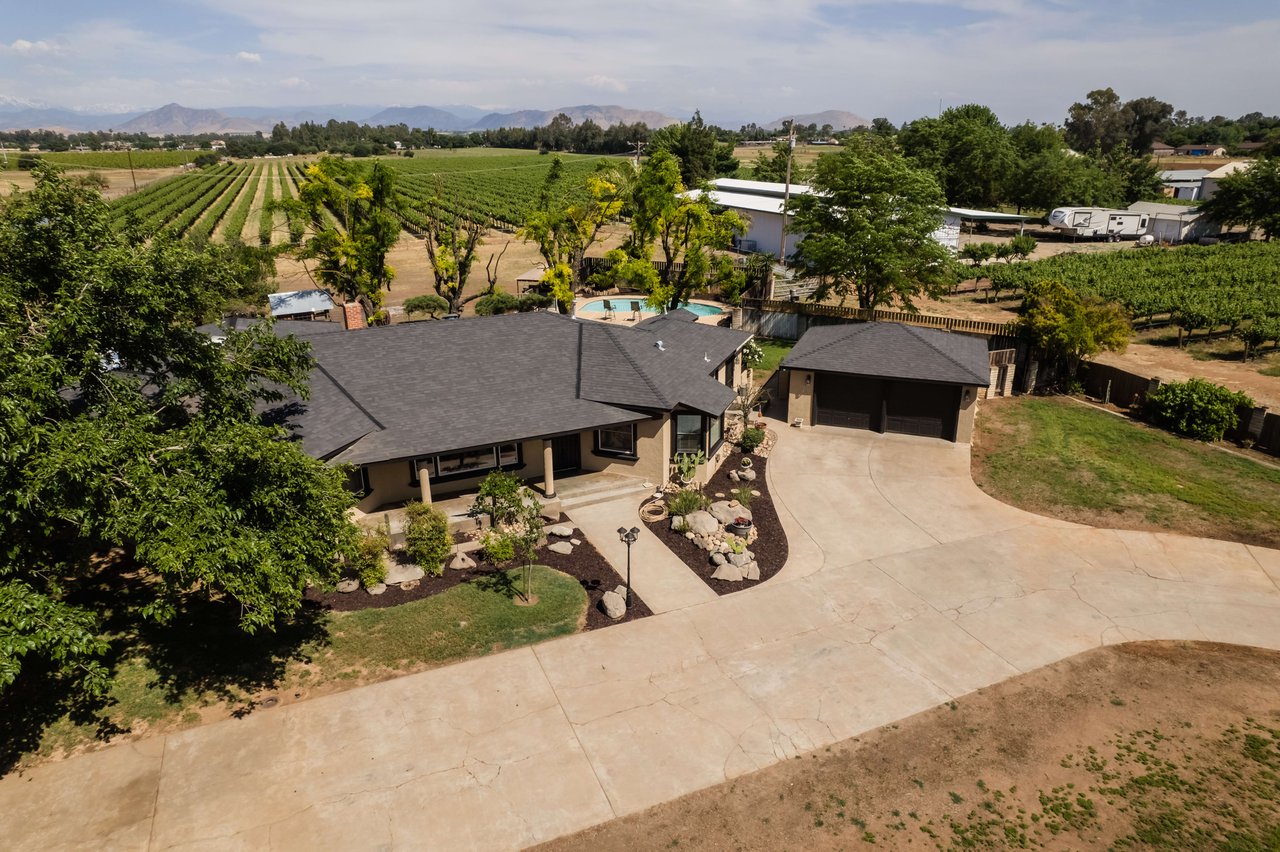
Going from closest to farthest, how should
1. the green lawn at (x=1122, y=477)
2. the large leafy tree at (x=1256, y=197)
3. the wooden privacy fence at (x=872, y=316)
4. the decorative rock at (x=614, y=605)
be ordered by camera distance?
the decorative rock at (x=614, y=605)
the green lawn at (x=1122, y=477)
the wooden privacy fence at (x=872, y=316)
the large leafy tree at (x=1256, y=197)

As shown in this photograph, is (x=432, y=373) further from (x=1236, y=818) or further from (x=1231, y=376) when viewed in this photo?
(x=1231, y=376)

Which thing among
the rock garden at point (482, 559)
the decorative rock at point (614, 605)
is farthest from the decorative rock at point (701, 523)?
the decorative rock at point (614, 605)

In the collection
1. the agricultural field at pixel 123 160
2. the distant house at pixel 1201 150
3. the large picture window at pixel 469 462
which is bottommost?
the large picture window at pixel 469 462

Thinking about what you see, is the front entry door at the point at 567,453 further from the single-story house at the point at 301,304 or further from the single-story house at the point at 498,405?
the single-story house at the point at 301,304

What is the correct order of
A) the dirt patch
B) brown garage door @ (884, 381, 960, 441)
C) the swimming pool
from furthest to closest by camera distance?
1. the swimming pool
2. brown garage door @ (884, 381, 960, 441)
3. the dirt patch

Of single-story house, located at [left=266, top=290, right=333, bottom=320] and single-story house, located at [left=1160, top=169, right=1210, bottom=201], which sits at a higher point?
single-story house, located at [left=1160, top=169, right=1210, bottom=201]

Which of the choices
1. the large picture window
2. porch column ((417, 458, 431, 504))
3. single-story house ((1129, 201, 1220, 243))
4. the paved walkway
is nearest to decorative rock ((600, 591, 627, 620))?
the paved walkway

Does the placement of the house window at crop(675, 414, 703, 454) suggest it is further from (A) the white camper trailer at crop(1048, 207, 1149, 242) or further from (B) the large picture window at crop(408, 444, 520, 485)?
(A) the white camper trailer at crop(1048, 207, 1149, 242)

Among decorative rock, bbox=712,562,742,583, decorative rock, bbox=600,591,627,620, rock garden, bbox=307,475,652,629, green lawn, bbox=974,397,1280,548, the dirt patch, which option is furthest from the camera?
green lawn, bbox=974,397,1280,548

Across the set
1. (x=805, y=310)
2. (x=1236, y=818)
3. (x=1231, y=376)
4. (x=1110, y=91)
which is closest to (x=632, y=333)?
(x=805, y=310)
